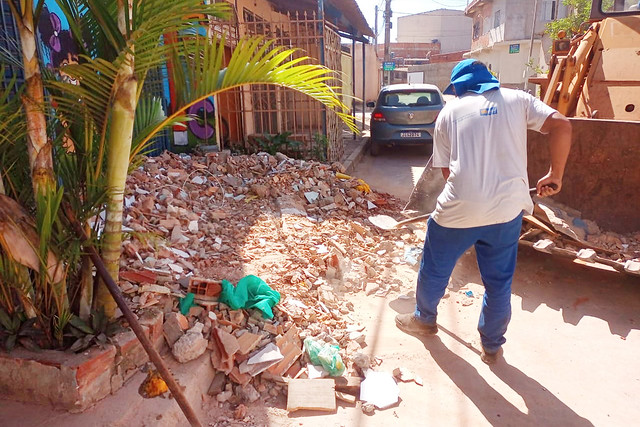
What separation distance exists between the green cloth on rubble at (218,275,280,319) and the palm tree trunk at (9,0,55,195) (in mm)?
1334

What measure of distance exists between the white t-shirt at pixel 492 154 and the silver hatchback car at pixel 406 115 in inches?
299

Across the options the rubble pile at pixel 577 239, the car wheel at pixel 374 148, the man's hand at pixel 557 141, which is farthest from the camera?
the car wheel at pixel 374 148

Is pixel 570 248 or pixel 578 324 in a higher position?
pixel 570 248

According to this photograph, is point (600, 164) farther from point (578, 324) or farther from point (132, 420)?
point (132, 420)

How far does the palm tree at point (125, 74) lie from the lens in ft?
6.56

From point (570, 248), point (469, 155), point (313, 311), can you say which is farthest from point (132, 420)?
point (570, 248)

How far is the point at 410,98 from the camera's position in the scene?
1066 cm

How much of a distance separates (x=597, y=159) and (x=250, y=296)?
134 inches

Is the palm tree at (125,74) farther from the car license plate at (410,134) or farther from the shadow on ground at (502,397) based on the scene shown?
the car license plate at (410,134)

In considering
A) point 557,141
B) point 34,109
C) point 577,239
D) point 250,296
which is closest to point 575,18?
point 577,239

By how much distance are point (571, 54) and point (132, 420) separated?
571 cm

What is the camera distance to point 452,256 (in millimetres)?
2986

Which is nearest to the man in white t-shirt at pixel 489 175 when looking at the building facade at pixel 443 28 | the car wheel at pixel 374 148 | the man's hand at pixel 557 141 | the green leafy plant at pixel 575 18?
the man's hand at pixel 557 141

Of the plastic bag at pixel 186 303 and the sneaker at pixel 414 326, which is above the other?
the plastic bag at pixel 186 303
